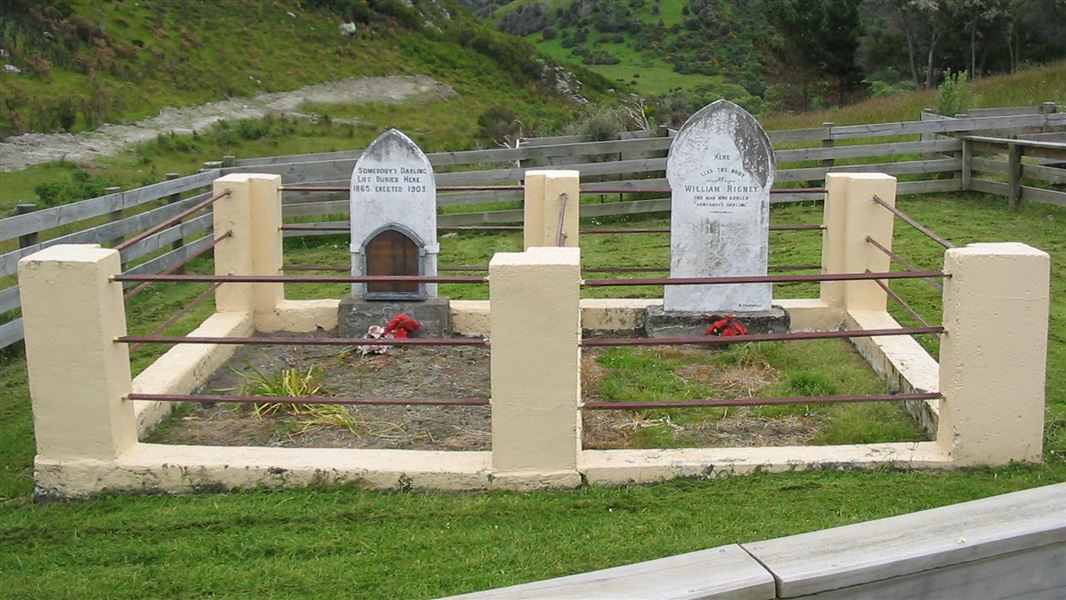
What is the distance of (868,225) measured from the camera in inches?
328

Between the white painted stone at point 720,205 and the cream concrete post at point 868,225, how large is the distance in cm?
66

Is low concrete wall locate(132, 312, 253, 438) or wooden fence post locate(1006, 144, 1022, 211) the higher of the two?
wooden fence post locate(1006, 144, 1022, 211)

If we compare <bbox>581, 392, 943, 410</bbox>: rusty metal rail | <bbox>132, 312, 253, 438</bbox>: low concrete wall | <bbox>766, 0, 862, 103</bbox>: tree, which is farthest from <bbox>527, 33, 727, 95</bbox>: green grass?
<bbox>581, 392, 943, 410</bbox>: rusty metal rail

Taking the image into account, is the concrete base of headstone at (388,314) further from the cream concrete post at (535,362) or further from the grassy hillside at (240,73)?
the grassy hillside at (240,73)

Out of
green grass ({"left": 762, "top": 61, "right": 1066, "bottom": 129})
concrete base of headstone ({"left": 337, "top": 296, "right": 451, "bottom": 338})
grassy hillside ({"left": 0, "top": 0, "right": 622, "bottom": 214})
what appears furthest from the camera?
grassy hillside ({"left": 0, "top": 0, "right": 622, "bottom": 214})

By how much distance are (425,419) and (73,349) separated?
7.01 feet

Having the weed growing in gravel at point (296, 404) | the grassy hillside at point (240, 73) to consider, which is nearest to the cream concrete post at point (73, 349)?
the weed growing in gravel at point (296, 404)

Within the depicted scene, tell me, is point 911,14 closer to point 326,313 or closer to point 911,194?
point 911,194

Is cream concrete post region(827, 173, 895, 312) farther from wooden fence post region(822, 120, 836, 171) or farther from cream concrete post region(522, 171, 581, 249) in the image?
wooden fence post region(822, 120, 836, 171)

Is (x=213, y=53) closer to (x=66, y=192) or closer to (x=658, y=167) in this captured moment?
(x=66, y=192)

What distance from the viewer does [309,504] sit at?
5.12 meters

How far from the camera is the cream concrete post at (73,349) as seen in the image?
5.21m

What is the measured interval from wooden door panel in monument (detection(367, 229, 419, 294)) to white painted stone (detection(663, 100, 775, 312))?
2.16 metres

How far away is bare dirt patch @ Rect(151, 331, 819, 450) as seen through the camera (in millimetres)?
6133
